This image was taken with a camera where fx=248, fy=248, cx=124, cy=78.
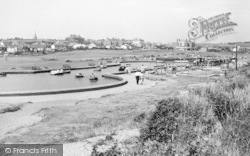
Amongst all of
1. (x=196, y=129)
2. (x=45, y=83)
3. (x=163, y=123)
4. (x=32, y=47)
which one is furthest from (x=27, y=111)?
(x=32, y=47)

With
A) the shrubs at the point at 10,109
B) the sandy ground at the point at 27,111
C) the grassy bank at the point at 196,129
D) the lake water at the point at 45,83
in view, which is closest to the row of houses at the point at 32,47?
the lake water at the point at 45,83

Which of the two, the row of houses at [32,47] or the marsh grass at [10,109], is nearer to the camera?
the marsh grass at [10,109]

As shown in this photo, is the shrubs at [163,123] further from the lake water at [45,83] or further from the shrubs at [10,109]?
the lake water at [45,83]

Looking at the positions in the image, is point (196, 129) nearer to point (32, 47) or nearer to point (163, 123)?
point (163, 123)

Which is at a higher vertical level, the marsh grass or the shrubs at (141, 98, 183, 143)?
the shrubs at (141, 98, 183, 143)

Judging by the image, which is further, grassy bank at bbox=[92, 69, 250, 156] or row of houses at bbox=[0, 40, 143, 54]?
row of houses at bbox=[0, 40, 143, 54]

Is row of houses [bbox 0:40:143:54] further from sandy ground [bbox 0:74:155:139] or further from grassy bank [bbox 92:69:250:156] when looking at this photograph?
grassy bank [bbox 92:69:250:156]

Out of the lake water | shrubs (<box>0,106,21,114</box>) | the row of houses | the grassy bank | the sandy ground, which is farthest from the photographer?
the row of houses

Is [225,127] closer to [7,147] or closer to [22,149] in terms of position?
[22,149]

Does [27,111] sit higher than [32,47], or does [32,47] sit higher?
[32,47]

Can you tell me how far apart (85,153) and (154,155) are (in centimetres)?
210

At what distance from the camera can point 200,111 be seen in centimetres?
713

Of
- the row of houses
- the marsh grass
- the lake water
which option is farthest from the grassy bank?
the row of houses

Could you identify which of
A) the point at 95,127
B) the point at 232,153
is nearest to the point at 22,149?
the point at 95,127
